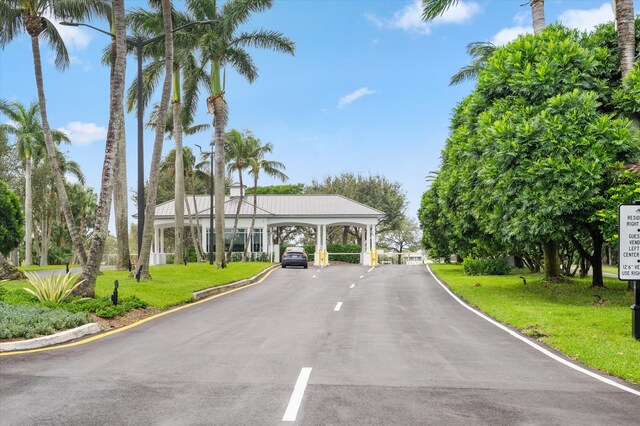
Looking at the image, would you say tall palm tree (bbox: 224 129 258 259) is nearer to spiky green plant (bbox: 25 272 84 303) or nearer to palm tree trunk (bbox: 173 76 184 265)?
palm tree trunk (bbox: 173 76 184 265)

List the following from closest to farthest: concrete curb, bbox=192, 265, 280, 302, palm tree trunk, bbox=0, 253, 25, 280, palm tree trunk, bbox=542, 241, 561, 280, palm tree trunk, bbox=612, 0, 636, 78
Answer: palm tree trunk, bbox=612, 0, 636, 78 < concrete curb, bbox=192, 265, 280, 302 < palm tree trunk, bbox=0, 253, 25, 280 < palm tree trunk, bbox=542, 241, 561, 280

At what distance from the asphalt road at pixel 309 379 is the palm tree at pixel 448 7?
13.0 metres

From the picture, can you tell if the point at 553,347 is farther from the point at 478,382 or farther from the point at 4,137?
the point at 4,137

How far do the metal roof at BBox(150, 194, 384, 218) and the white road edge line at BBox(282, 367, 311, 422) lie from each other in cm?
3997

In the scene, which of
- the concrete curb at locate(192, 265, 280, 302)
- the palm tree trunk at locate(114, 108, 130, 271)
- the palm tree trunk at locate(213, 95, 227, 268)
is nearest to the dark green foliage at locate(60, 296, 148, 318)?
the concrete curb at locate(192, 265, 280, 302)

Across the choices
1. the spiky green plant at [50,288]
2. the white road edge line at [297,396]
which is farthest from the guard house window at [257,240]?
the white road edge line at [297,396]

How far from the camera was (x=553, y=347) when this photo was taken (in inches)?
396

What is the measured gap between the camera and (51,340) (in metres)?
9.78

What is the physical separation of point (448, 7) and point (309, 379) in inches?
701

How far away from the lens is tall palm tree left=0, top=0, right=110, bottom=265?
65.9 ft

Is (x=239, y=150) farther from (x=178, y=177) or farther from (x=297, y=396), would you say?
(x=297, y=396)

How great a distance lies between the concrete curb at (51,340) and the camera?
9273 millimetres

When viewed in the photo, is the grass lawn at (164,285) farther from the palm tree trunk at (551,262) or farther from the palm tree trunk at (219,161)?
the palm tree trunk at (551,262)

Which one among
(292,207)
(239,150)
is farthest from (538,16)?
(292,207)
